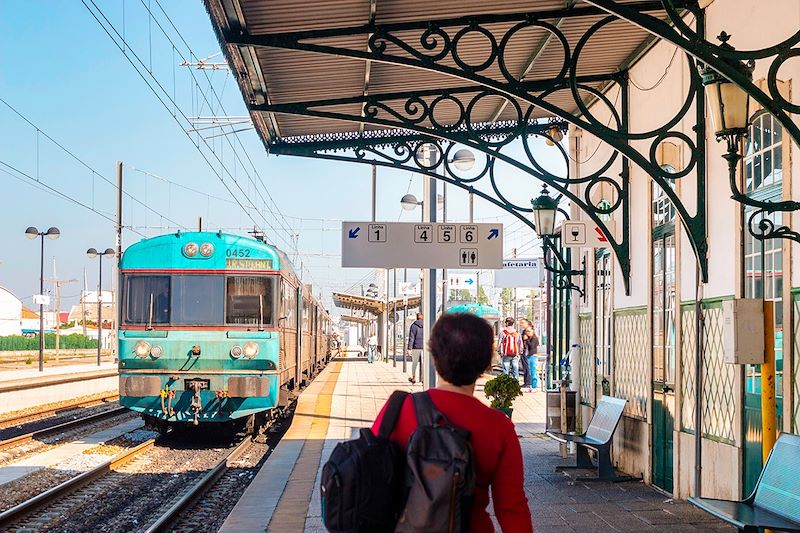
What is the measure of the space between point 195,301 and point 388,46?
6114 mm

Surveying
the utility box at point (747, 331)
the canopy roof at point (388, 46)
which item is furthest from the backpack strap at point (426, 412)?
the canopy roof at point (388, 46)

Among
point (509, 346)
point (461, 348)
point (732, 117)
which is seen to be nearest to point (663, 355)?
point (732, 117)

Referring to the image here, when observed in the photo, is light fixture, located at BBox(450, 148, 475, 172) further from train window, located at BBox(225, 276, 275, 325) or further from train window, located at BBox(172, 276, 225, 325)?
train window, located at BBox(172, 276, 225, 325)

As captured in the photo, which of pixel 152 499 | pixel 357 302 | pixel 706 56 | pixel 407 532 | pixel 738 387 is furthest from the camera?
pixel 357 302

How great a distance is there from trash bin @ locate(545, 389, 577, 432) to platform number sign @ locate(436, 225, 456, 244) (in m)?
2.11

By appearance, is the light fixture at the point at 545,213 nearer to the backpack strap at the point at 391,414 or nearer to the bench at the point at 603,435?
the bench at the point at 603,435

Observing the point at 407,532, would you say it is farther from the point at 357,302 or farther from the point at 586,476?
the point at 357,302

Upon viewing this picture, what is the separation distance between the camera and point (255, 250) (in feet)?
49.5

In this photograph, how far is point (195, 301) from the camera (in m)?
14.8

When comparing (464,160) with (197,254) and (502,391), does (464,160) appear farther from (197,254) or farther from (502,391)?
(502,391)

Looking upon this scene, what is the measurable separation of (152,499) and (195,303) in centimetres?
409

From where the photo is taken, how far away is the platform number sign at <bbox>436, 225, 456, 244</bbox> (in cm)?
1191

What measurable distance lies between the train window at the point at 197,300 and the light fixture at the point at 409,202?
9.77 m

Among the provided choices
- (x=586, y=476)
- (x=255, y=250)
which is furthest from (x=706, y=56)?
(x=255, y=250)
